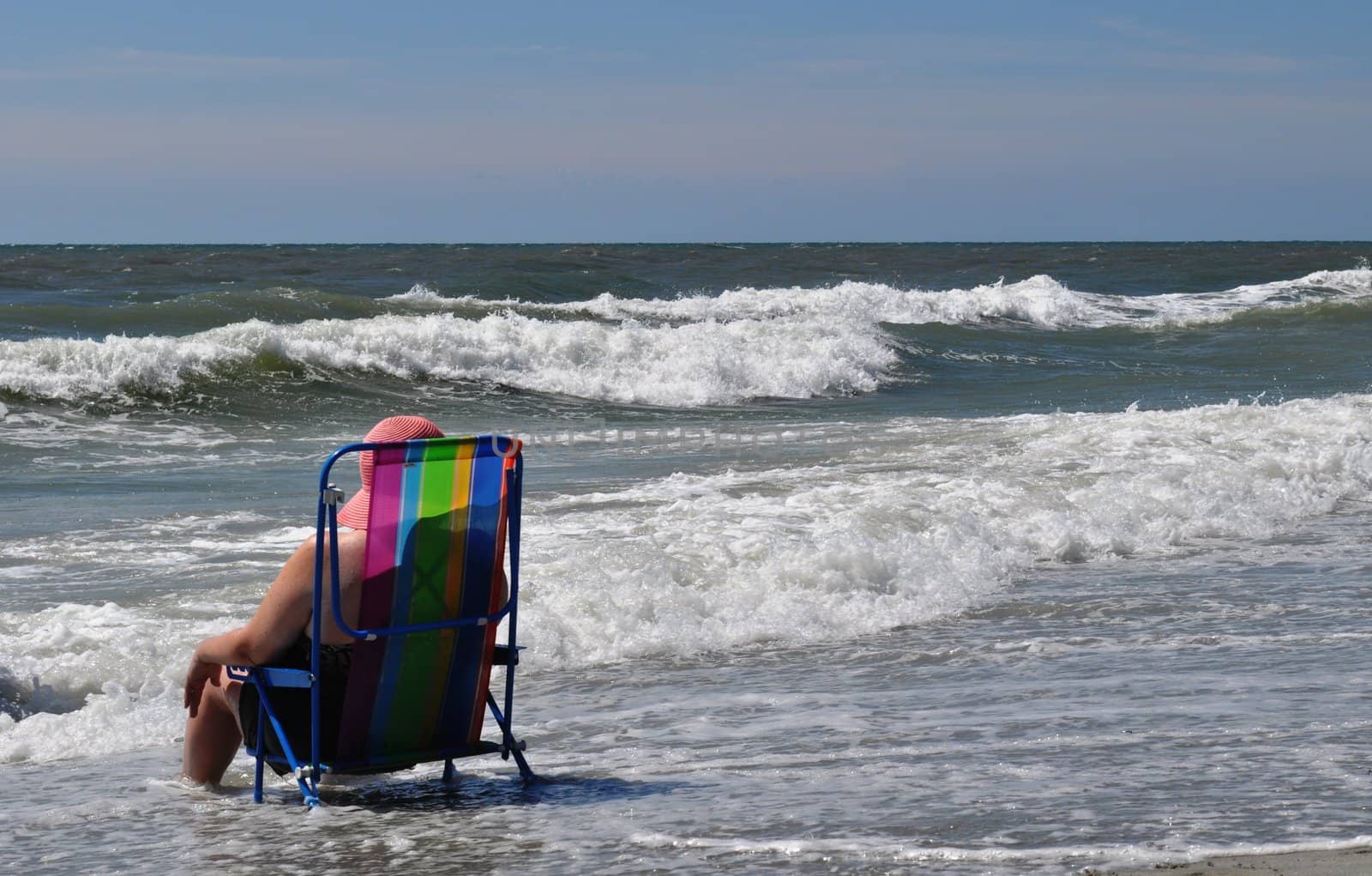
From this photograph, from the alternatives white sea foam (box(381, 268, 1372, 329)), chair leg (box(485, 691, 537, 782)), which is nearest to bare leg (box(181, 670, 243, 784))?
chair leg (box(485, 691, 537, 782))

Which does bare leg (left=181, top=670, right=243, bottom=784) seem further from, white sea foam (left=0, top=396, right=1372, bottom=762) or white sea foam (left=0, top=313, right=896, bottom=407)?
white sea foam (left=0, top=313, right=896, bottom=407)

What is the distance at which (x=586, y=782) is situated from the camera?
4.51 m

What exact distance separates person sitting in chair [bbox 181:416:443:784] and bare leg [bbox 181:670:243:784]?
0.03 metres

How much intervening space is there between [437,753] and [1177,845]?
1935 millimetres

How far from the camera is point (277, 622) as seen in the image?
13.6ft

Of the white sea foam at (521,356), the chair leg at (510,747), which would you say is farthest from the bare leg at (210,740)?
the white sea foam at (521,356)

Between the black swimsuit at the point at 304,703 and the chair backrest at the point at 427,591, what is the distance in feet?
0.13

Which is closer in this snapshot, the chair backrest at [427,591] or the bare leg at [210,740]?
the chair backrest at [427,591]

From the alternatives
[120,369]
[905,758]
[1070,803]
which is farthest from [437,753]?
[120,369]

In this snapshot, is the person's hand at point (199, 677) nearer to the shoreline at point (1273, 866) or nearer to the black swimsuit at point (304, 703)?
the black swimsuit at point (304, 703)

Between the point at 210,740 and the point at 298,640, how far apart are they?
1.76ft

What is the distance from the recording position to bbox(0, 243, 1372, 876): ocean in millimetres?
3998

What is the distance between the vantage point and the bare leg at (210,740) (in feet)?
14.6

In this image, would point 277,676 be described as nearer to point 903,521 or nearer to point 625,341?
point 903,521
